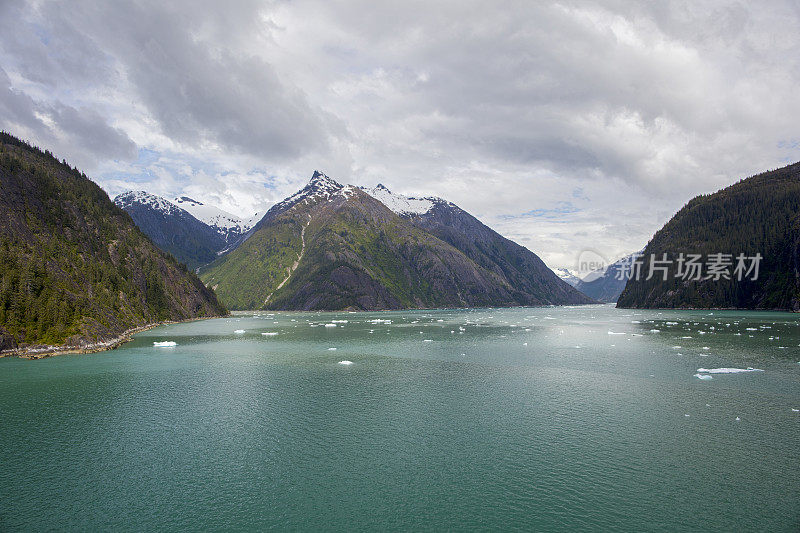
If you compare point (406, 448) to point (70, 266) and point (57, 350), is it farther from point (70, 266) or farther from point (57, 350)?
point (70, 266)

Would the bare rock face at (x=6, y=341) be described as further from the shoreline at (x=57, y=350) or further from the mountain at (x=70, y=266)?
the shoreline at (x=57, y=350)

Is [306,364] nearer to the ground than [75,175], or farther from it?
nearer to the ground

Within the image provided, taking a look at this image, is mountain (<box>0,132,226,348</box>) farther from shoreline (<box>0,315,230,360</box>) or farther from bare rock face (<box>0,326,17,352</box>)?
shoreline (<box>0,315,230,360</box>)

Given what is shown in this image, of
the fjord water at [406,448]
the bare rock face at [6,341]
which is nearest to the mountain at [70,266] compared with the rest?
the bare rock face at [6,341]

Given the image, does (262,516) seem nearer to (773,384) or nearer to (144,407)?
(144,407)

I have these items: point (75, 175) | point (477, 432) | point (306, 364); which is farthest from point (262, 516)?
point (75, 175)

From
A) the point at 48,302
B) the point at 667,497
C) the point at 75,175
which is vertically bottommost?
the point at 667,497
